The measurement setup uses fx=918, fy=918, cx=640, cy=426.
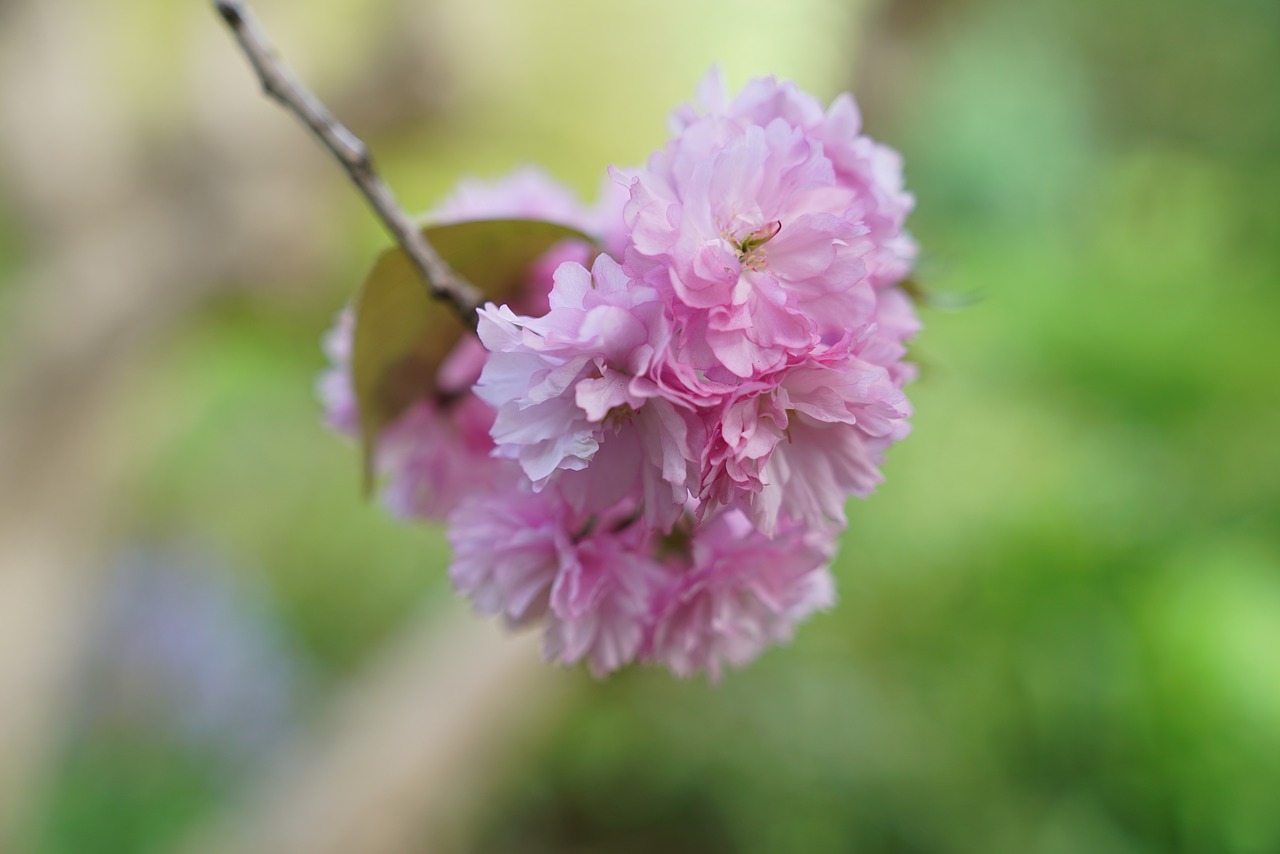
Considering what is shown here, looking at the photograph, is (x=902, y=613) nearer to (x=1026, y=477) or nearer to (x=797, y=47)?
(x=1026, y=477)

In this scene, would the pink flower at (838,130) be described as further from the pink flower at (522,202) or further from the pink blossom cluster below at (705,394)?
the pink flower at (522,202)

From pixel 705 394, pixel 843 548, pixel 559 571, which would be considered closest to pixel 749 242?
pixel 705 394

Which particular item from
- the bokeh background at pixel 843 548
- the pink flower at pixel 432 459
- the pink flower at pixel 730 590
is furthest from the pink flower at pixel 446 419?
the bokeh background at pixel 843 548

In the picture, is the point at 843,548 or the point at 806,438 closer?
the point at 806,438

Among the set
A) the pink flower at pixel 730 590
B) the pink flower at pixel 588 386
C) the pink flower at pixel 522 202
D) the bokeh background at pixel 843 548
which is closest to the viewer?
the pink flower at pixel 588 386

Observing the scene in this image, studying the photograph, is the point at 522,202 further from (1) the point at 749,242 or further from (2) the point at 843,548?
(2) the point at 843,548

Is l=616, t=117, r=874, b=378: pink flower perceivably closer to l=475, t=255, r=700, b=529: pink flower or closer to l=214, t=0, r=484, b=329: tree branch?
l=475, t=255, r=700, b=529: pink flower
